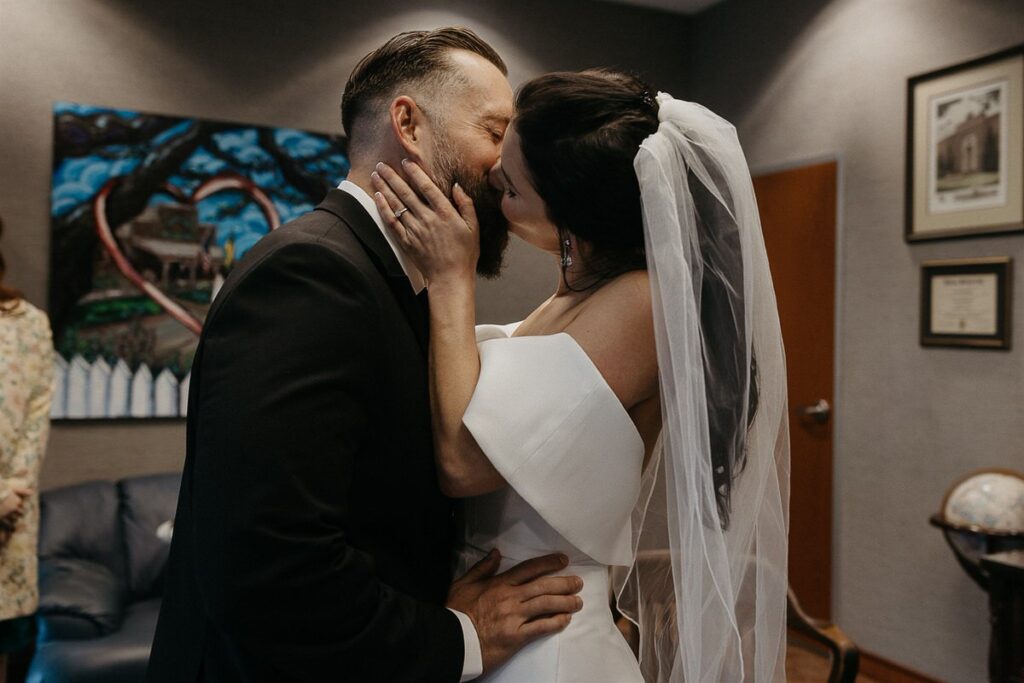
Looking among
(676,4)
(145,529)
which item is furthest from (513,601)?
(676,4)

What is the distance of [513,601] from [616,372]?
37 cm

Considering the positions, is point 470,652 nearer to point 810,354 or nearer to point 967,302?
point 967,302

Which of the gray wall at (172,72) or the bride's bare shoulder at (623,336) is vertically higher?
the gray wall at (172,72)

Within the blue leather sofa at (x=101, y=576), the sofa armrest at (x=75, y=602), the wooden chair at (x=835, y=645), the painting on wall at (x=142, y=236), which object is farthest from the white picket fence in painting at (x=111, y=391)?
the wooden chair at (x=835, y=645)

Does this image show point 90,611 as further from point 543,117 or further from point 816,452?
point 816,452

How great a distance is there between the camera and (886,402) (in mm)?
4023

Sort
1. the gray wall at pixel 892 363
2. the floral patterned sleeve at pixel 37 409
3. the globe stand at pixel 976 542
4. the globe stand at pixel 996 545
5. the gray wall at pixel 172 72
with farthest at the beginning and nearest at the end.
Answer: the gray wall at pixel 172 72, the gray wall at pixel 892 363, the globe stand at pixel 976 542, the floral patterned sleeve at pixel 37 409, the globe stand at pixel 996 545

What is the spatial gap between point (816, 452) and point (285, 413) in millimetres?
3783

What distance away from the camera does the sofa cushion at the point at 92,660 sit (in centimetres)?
295

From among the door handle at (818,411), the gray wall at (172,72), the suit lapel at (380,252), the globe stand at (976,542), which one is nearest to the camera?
the suit lapel at (380,252)

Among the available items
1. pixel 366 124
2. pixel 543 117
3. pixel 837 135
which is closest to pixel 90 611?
pixel 366 124

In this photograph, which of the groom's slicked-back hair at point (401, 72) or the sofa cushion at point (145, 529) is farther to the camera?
the sofa cushion at point (145, 529)

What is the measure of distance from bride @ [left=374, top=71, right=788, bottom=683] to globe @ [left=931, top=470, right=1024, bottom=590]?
2.02 m

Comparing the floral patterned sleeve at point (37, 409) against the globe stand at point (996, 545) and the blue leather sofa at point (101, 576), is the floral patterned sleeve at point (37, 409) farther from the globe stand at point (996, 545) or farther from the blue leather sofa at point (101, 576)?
the globe stand at point (996, 545)
